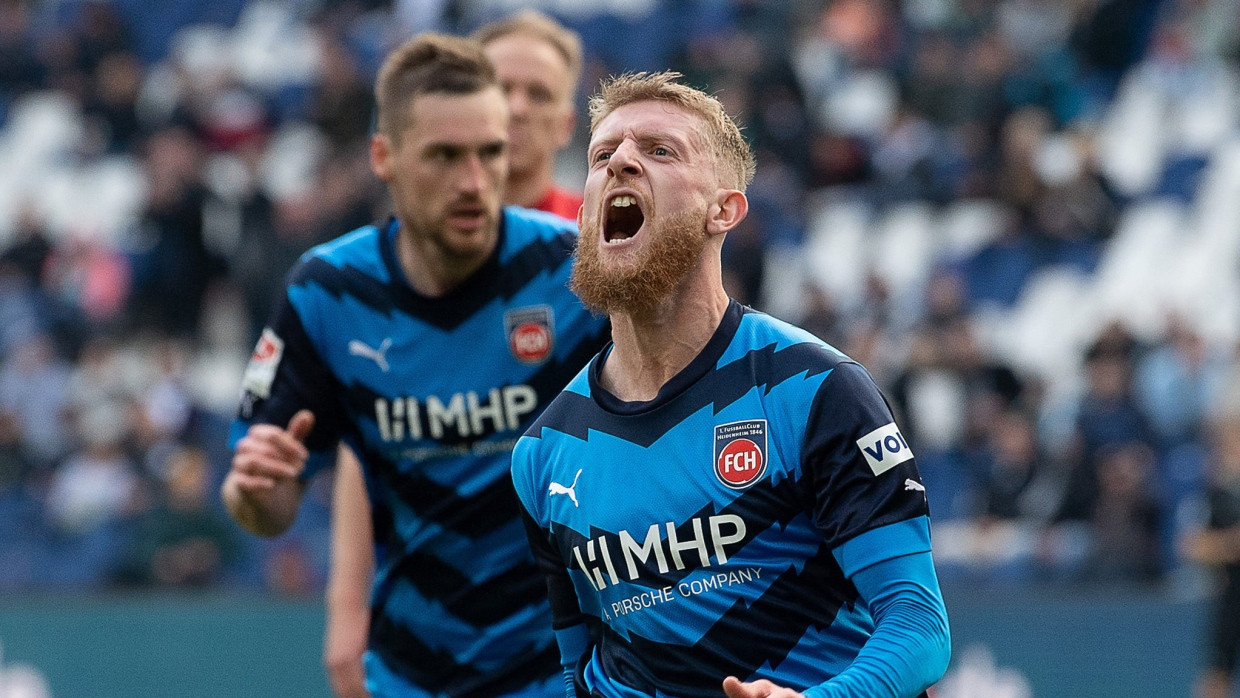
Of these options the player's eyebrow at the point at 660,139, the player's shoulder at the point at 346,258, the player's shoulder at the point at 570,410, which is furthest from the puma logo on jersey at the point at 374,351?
the player's eyebrow at the point at 660,139

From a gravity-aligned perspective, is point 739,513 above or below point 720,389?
below

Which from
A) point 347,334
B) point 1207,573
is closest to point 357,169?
point 1207,573

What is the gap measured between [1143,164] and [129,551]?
9.50 meters

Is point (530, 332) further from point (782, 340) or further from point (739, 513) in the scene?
point (739, 513)

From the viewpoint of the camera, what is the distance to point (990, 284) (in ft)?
47.5

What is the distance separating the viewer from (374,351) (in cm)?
493

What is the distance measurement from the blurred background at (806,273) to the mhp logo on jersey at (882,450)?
24.6 feet

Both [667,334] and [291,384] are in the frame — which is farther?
[291,384]

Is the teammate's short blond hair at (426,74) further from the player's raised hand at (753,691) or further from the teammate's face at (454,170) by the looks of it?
the player's raised hand at (753,691)

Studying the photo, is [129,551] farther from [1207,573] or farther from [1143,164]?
[1143,164]

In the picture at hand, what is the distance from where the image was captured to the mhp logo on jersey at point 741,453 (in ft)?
11.3

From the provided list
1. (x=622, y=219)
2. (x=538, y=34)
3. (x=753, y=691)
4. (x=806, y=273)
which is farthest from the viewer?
(x=806, y=273)

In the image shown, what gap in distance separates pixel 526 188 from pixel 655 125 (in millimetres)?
2326

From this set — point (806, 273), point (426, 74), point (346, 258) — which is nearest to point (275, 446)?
point (346, 258)
